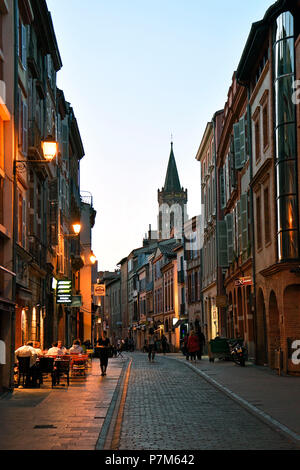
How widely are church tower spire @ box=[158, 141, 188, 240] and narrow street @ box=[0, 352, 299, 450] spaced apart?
13038 centimetres

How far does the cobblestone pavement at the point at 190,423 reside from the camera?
11098 millimetres

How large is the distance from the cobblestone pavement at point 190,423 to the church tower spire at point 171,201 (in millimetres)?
130575

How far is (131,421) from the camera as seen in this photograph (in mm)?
14047

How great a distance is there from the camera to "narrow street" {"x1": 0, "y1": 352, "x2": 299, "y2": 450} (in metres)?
11.2

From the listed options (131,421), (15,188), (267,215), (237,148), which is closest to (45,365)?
(15,188)

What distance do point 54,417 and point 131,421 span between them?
1.52 meters

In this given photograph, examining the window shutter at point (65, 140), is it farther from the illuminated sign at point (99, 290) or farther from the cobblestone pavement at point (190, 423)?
the cobblestone pavement at point (190, 423)

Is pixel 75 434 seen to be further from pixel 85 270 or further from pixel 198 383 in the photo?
pixel 85 270

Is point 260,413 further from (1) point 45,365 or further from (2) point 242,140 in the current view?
(2) point 242,140

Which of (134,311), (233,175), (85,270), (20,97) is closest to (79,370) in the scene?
(20,97)

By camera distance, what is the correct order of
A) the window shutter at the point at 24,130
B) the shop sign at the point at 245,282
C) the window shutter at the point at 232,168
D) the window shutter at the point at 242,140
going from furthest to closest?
1. the window shutter at the point at 232,168
2. the window shutter at the point at 242,140
3. the shop sign at the point at 245,282
4. the window shutter at the point at 24,130

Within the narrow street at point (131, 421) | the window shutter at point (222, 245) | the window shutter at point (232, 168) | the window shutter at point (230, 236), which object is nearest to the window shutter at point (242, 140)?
the window shutter at point (232, 168)

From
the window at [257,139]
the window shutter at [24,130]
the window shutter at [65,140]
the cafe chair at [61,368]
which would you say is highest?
the window shutter at [65,140]

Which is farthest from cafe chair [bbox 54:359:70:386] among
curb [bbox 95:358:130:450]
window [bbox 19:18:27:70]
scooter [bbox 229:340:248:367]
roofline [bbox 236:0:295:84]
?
roofline [bbox 236:0:295:84]
